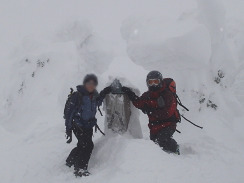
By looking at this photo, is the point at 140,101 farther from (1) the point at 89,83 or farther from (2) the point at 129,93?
(1) the point at 89,83

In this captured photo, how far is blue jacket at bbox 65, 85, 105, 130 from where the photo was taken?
4957 mm

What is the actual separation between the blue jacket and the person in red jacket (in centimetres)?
75

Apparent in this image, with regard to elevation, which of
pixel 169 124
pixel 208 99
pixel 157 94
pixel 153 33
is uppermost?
pixel 153 33

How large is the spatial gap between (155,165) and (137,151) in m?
0.40

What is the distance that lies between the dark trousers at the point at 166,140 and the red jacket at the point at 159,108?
0.33 ft

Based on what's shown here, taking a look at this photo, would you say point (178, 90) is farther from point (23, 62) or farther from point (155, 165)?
point (23, 62)

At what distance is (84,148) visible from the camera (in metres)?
5.15

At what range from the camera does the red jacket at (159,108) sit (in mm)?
5430

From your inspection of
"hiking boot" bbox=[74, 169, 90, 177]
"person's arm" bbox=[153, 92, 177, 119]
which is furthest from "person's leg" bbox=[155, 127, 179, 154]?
"hiking boot" bbox=[74, 169, 90, 177]

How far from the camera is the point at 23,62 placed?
11.4 metres

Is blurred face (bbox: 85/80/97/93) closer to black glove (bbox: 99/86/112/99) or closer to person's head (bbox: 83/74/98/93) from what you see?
person's head (bbox: 83/74/98/93)

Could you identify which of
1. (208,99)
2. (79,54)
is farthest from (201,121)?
(79,54)

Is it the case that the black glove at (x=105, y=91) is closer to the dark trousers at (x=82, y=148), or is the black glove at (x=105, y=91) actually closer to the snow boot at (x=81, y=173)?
the dark trousers at (x=82, y=148)

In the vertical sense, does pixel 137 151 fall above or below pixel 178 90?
below
